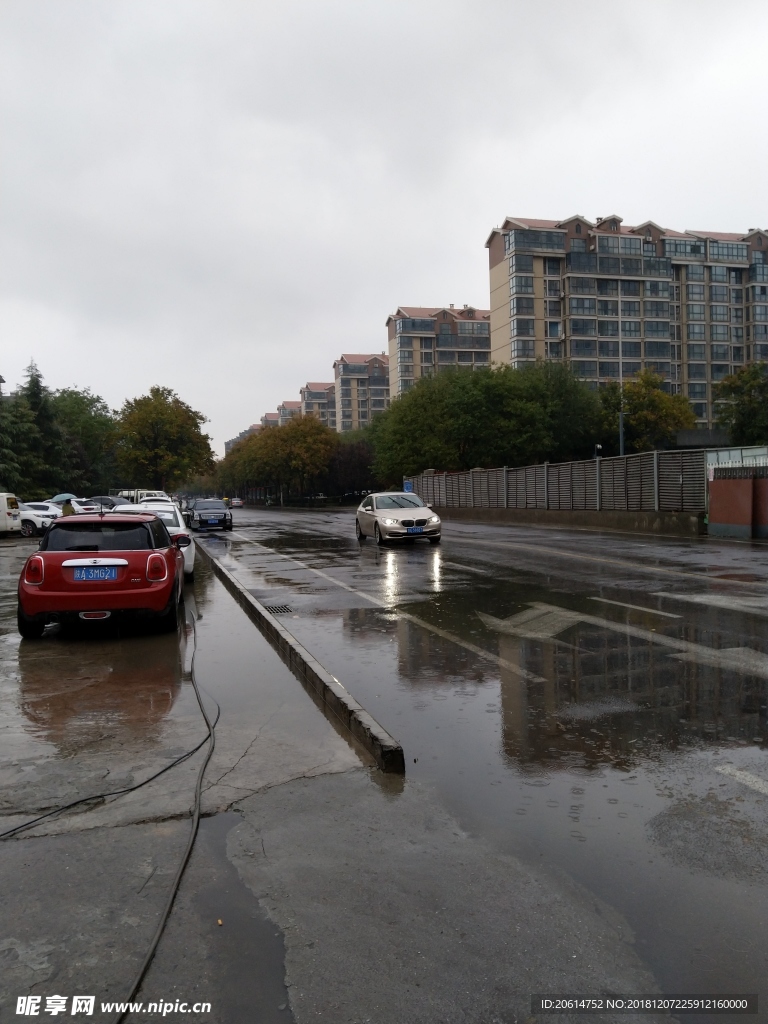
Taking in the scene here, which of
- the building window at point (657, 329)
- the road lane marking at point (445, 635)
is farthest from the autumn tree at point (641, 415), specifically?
the road lane marking at point (445, 635)

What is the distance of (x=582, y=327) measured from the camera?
102000mm

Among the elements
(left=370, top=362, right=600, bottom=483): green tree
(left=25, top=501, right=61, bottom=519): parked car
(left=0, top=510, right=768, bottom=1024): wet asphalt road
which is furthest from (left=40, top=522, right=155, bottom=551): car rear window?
(left=370, top=362, right=600, bottom=483): green tree

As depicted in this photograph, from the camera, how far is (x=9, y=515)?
3497 cm

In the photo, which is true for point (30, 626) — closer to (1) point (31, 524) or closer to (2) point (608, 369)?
(1) point (31, 524)

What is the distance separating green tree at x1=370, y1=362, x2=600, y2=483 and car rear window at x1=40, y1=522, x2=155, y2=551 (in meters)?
53.2

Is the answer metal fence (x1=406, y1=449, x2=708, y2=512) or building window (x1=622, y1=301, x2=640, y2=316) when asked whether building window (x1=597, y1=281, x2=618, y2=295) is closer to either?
building window (x1=622, y1=301, x2=640, y2=316)

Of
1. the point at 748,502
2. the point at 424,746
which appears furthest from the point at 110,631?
the point at 748,502

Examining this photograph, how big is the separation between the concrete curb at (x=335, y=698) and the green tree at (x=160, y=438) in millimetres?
67488

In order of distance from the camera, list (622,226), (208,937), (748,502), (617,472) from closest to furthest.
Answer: (208,937) < (748,502) < (617,472) < (622,226)

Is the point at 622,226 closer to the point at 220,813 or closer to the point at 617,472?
the point at 617,472

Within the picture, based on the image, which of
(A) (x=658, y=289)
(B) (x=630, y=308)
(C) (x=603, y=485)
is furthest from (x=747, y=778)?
(A) (x=658, y=289)

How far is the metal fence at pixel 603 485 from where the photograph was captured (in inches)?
1065

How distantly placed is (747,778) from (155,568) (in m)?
6.93

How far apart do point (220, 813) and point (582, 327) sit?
104 metres
